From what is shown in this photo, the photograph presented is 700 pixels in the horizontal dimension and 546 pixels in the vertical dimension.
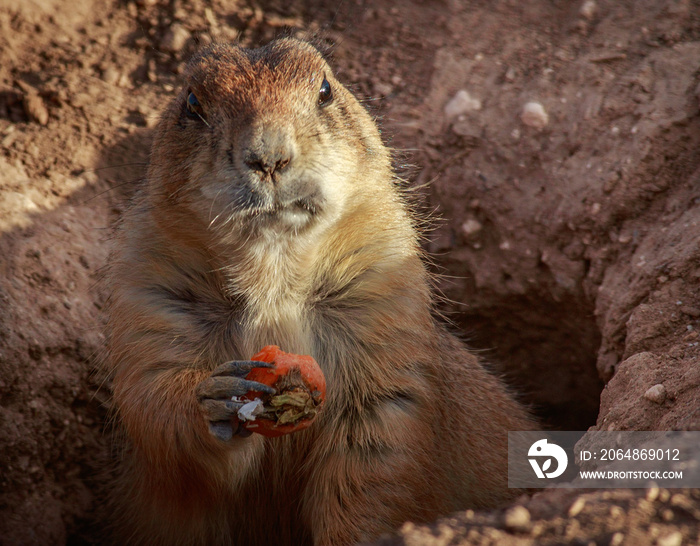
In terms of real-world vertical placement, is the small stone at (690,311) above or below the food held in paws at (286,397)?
above

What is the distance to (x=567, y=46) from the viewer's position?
5.88m

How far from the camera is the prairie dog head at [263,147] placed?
3262 mm

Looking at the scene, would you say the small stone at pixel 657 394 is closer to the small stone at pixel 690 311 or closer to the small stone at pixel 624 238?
the small stone at pixel 690 311

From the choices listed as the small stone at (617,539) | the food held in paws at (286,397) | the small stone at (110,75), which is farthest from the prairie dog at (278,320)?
the small stone at (110,75)

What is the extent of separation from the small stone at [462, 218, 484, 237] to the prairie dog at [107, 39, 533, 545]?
1645 mm

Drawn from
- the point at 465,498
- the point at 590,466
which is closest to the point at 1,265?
the point at 465,498

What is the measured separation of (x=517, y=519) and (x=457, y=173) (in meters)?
3.84

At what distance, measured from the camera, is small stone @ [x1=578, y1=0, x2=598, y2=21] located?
5.91 metres

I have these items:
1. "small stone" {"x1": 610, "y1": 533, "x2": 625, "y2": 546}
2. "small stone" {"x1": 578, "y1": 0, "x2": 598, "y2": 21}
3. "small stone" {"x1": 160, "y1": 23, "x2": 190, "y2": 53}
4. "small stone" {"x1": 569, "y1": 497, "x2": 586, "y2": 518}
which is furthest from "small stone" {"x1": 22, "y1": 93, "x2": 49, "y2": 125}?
"small stone" {"x1": 610, "y1": 533, "x2": 625, "y2": 546}

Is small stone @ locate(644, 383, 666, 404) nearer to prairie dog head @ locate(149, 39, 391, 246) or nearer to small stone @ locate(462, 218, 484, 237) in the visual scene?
prairie dog head @ locate(149, 39, 391, 246)

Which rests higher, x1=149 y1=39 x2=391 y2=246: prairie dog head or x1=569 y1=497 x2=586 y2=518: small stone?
x1=149 y1=39 x2=391 y2=246: prairie dog head

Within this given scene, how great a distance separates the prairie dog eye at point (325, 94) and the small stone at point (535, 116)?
2212 millimetres

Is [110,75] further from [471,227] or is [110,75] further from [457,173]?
[471,227]

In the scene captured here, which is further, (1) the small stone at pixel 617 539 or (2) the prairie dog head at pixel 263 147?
(2) the prairie dog head at pixel 263 147
